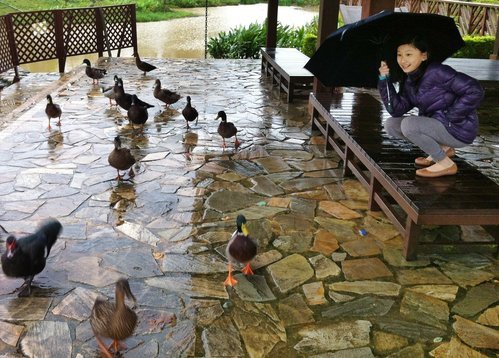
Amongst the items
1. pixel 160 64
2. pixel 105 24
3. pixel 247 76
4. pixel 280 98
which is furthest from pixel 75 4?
pixel 280 98

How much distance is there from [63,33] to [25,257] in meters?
11.5

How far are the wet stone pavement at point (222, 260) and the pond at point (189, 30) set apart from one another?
9765 mm

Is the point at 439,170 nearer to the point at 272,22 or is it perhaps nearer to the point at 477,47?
the point at 272,22

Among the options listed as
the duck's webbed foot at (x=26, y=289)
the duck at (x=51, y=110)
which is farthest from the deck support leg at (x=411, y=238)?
the duck at (x=51, y=110)

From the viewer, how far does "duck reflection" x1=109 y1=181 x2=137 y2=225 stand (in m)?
5.07

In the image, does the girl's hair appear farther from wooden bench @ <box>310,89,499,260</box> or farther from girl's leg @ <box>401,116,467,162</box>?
wooden bench @ <box>310,89,499,260</box>

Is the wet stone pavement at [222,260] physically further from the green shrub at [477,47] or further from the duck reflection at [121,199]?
the green shrub at [477,47]

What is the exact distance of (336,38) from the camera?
5.11 metres

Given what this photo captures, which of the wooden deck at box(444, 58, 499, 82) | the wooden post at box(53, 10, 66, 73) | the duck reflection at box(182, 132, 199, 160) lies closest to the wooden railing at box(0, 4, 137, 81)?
the wooden post at box(53, 10, 66, 73)

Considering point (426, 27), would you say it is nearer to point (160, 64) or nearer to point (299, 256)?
point (299, 256)

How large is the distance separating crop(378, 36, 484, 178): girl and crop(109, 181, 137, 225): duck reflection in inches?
111

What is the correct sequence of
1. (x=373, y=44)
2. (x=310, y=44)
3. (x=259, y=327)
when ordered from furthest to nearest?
(x=310, y=44) < (x=373, y=44) < (x=259, y=327)

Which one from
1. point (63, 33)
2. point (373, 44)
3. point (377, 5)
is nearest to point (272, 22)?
point (377, 5)

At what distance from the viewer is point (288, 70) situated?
969 centimetres
